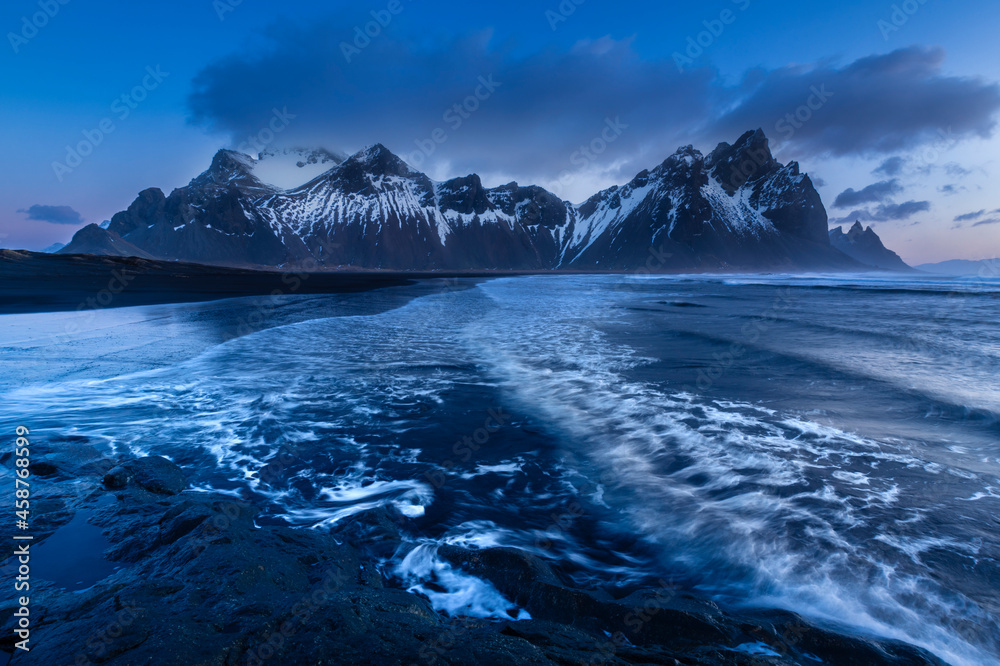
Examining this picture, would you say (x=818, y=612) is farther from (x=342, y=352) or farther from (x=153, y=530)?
(x=342, y=352)

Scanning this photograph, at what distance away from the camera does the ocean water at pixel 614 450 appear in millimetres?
3967

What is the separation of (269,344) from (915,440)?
16.2m

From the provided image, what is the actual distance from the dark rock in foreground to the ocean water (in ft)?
1.08

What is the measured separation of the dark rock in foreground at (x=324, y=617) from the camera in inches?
99.0

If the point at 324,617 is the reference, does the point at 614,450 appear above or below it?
below

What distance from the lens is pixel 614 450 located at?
696 centimetres

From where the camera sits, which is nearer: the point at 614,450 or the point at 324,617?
the point at 324,617

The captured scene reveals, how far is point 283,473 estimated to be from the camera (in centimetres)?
578

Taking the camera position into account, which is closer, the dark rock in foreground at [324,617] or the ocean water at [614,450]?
Result: the dark rock in foreground at [324,617]

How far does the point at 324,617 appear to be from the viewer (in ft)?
9.09

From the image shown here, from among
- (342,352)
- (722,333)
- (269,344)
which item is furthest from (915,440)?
(269,344)

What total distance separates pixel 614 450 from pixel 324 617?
5.12m

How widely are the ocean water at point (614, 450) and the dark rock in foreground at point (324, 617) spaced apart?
1.08 feet

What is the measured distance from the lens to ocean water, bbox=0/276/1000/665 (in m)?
3.97
